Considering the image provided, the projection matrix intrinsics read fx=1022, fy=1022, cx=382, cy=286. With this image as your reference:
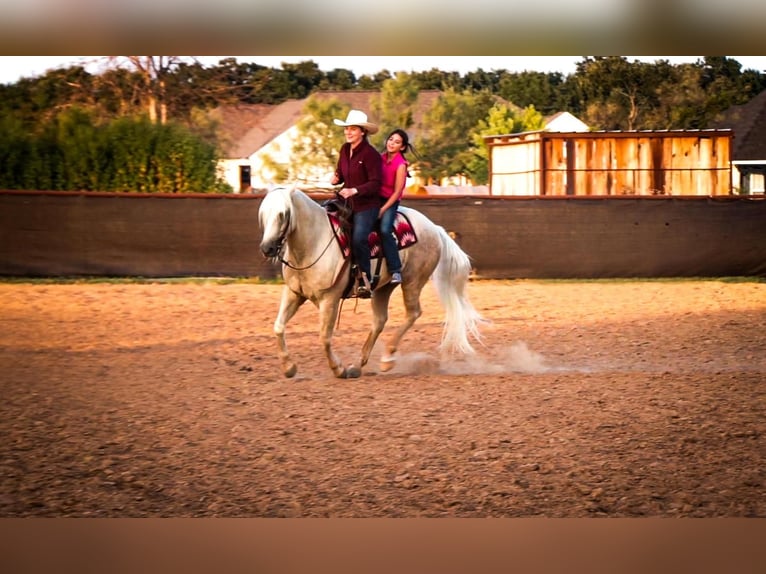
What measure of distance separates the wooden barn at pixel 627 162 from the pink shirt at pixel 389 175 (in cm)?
1256

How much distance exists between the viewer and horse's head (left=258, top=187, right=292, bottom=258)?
538 centimetres

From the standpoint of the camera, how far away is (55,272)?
12.6m

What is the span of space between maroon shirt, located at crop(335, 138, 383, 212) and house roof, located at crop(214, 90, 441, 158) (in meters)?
14.8

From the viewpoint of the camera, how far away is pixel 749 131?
2017 centimetres

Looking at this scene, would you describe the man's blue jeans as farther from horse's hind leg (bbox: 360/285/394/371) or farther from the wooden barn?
the wooden barn

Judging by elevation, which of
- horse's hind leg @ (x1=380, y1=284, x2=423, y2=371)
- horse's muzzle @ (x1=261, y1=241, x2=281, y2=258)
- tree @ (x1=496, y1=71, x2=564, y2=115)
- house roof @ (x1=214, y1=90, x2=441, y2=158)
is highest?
tree @ (x1=496, y1=71, x2=564, y2=115)

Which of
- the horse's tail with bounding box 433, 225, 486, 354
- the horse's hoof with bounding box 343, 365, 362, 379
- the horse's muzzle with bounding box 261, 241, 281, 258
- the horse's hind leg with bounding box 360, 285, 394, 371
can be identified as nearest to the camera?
the horse's muzzle with bounding box 261, 241, 281, 258

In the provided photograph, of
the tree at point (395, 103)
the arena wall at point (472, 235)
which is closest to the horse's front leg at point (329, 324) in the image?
the arena wall at point (472, 235)

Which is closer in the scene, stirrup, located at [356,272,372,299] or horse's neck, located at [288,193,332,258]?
horse's neck, located at [288,193,332,258]

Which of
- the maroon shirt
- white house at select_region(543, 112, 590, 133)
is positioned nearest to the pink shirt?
the maroon shirt

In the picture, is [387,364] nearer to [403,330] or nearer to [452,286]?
[403,330]

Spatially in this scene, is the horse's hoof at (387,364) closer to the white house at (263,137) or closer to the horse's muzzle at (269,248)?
the horse's muzzle at (269,248)

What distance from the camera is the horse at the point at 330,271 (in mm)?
5574

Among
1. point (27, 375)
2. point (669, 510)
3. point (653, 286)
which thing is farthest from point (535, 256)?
point (669, 510)
